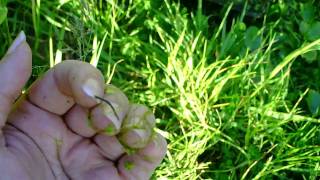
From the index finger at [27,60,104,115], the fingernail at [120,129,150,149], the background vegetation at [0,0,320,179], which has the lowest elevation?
the background vegetation at [0,0,320,179]

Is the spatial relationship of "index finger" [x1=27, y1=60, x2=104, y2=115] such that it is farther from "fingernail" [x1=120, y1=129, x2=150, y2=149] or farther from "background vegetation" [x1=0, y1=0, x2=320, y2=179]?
"background vegetation" [x1=0, y1=0, x2=320, y2=179]

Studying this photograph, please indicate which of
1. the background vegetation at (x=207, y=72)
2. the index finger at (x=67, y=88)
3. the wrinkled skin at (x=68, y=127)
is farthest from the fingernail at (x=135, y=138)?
the background vegetation at (x=207, y=72)

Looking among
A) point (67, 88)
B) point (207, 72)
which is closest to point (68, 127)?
point (67, 88)

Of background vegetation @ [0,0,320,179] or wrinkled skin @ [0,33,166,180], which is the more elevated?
wrinkled skin @ [0,33,166,180]

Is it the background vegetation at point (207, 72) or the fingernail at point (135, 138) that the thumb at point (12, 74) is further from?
the background vegetation at point (207, 72)

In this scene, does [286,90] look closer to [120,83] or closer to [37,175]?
[120,83]

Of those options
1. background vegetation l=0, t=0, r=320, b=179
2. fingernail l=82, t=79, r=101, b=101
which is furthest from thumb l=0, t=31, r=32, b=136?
background vegetation l=0, t=0, r=320, b=179

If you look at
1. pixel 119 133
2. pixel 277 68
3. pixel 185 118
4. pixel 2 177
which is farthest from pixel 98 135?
pixel 277 68
